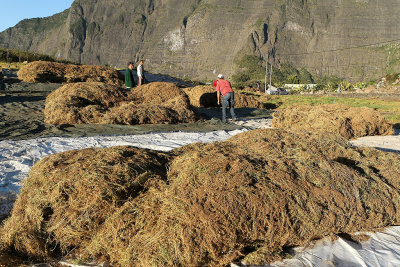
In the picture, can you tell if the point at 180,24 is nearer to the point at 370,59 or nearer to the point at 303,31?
the point at 303,31

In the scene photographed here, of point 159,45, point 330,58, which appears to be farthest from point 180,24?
point 330,58

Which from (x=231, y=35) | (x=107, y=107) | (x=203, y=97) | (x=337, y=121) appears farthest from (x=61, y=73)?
(x=231, y=35)

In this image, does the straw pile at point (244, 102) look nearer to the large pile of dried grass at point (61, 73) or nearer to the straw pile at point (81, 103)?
the straw pile at point (81, 103)

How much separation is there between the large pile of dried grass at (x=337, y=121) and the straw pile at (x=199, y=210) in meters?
4.78

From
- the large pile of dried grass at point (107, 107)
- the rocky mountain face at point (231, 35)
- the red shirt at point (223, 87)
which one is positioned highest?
the rocky mountain face at point (231, 35)

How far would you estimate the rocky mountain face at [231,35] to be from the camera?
388ft

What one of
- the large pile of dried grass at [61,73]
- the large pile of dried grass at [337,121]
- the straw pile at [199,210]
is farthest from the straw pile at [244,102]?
the straw pile at [199,210]

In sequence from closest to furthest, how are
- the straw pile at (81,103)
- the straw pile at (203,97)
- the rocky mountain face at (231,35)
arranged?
the straw pile at (81,103), the straw pile at (203,97), the rocky mountain face at (231,35)

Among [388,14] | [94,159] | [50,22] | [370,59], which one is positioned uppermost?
[50,22]

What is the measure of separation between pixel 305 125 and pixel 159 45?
451ft

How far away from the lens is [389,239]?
2967mm

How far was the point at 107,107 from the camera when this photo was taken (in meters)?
8.52

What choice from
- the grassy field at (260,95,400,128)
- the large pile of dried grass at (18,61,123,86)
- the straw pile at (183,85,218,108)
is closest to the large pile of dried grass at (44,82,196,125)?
the straw pile at (183,85,218,108)

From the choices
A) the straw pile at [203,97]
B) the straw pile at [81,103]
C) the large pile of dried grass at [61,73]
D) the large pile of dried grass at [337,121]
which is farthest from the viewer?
the large pile of dried grass at [61,73]
